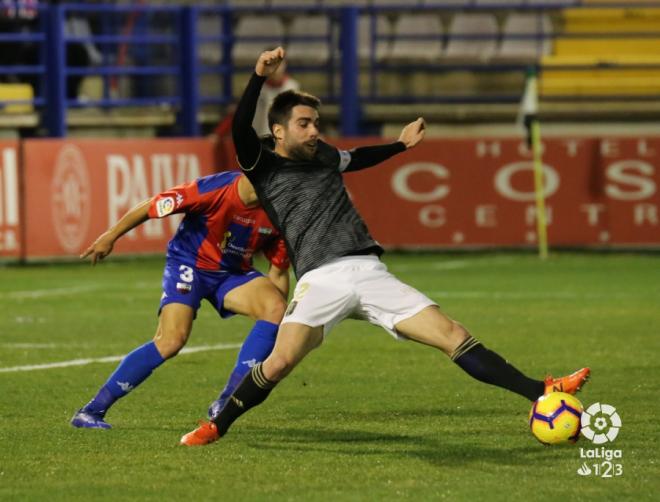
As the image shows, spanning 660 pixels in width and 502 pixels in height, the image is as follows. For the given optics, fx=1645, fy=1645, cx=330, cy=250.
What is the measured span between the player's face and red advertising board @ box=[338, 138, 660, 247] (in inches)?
542

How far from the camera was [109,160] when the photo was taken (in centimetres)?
2097

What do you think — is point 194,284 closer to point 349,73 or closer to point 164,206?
point 164,206

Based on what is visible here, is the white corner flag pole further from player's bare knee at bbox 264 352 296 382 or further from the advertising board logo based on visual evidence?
player's bare knee at bbox 264 352 296 382

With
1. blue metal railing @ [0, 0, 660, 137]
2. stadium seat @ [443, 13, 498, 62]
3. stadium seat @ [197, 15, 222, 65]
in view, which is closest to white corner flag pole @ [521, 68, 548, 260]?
blue metal railing @ [0, 0, 660, 137]

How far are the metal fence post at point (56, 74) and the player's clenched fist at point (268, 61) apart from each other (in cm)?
1413

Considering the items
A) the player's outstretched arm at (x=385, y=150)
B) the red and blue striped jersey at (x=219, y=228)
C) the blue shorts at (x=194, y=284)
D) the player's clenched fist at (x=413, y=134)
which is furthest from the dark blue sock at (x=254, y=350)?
the player's clenched fist at (x=413, y=134)

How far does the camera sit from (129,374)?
8844 millimetres

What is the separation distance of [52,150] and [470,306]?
7.06 meters

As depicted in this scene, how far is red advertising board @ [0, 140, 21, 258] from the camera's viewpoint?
2028cm

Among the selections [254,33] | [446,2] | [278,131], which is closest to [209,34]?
[254,33]

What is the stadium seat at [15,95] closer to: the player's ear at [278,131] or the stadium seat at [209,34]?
the stadium seat at [209,34]

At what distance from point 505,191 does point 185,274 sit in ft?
43.4

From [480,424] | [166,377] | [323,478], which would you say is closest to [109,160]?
[166,377]

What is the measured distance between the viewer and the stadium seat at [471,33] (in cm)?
2586
